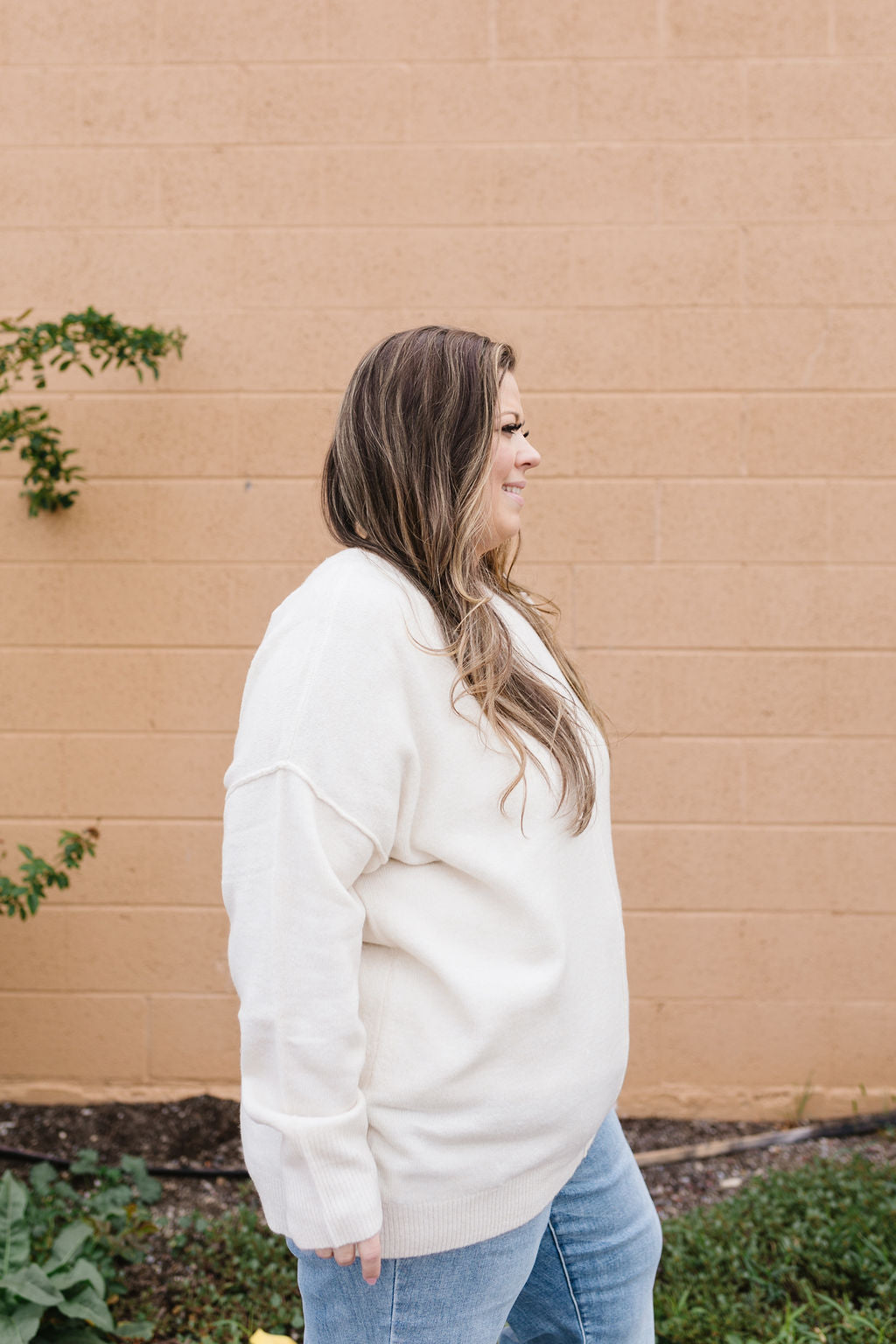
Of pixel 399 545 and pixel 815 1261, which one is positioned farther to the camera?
pixel 815 1261

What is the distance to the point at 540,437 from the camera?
3.43 metres

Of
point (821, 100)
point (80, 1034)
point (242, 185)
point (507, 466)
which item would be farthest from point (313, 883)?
point (821, 100)

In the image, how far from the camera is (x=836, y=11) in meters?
3.32

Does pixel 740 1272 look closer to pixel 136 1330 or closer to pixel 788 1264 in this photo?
pixel 788 1264

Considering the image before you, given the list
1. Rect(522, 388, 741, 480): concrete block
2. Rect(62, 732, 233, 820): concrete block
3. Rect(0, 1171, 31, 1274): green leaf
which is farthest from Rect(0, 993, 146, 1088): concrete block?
Rect(522, 388, 741, 480): concrete block

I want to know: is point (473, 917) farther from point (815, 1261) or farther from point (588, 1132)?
point (815, 1261)

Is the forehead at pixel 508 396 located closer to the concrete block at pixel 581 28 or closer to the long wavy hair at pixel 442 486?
the long wavy hair at pixel 442 486

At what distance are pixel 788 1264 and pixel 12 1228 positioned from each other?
5.84 feet

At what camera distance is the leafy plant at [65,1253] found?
2301mm

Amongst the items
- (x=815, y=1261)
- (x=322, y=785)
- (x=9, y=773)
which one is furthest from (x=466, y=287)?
(x=815, y=1261)

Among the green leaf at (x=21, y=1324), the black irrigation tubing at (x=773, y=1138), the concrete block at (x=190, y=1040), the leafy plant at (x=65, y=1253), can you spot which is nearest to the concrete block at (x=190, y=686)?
the concrete block at (x=190, y=1040)

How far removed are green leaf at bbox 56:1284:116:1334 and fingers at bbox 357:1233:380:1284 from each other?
138 cm

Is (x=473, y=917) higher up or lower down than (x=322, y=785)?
lower down

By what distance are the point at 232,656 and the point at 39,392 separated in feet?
3.29
